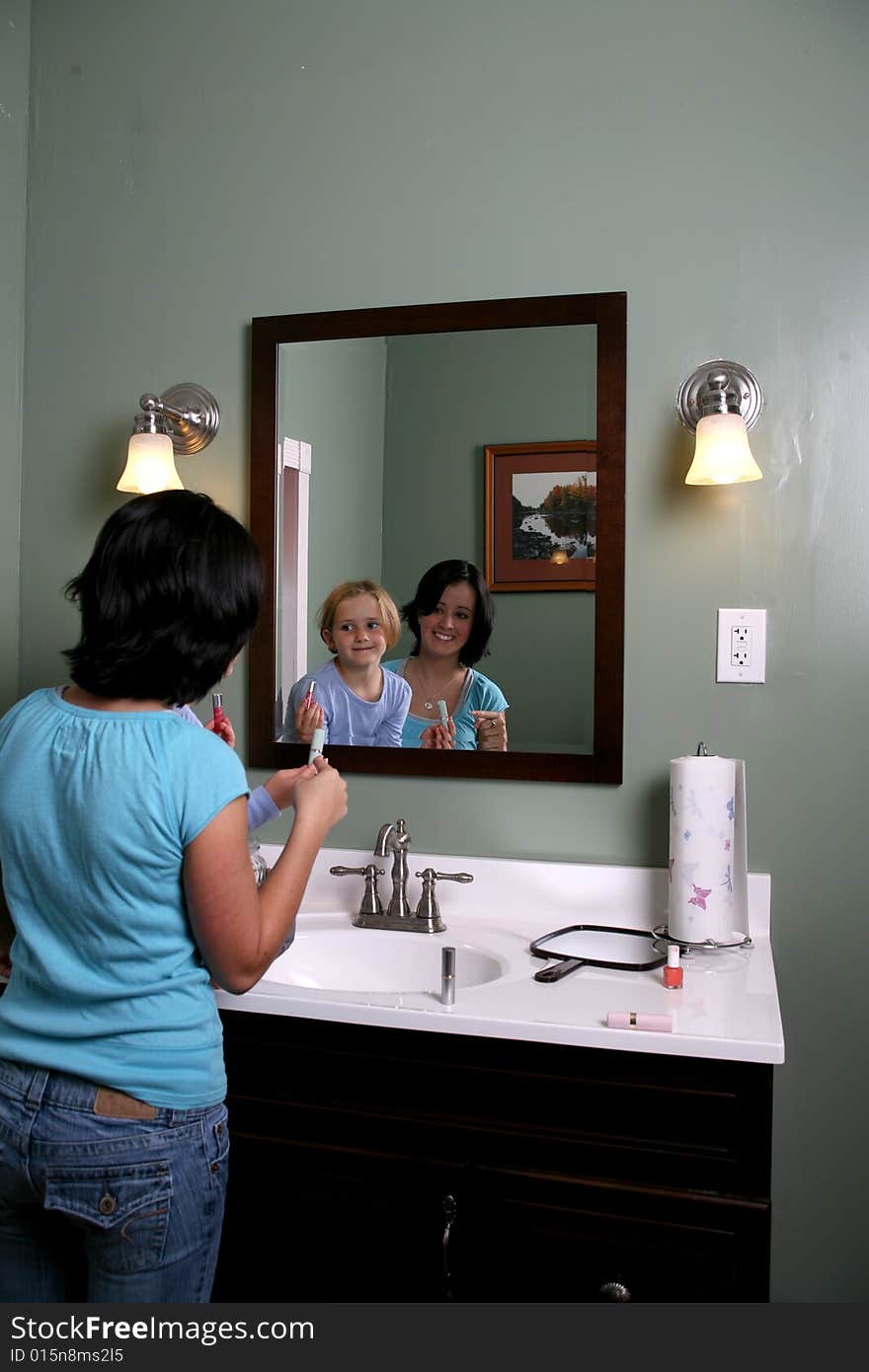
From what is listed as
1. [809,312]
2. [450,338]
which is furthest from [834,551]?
[450,338]

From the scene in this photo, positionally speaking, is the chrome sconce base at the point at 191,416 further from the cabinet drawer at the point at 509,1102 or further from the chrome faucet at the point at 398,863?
the cabinet drawer at the point at 509,1102

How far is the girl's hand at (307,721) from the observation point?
1.98 m

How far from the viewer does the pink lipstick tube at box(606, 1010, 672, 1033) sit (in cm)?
130

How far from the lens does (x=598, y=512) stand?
182cm

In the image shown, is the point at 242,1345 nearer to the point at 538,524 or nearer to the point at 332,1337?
the point at 332,1337

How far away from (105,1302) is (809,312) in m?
1.62

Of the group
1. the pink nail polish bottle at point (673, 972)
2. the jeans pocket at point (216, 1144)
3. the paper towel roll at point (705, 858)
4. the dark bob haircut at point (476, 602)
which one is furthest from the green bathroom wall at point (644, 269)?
the jeans pocket at point (216, 1144)

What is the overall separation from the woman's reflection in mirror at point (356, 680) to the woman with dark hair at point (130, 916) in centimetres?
89

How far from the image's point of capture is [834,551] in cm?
175

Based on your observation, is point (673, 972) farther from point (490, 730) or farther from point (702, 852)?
point (490, 730)

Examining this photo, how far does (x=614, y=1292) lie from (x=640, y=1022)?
307 millimetres

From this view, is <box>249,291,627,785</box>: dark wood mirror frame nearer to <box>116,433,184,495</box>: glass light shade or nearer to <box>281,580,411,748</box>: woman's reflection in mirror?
<box>281,580,411,748</box>: woman's reflection in mirror

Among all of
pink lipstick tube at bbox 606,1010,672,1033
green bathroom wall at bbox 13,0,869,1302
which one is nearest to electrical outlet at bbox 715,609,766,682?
green bathroom wall at bbox 13,0,869,1302

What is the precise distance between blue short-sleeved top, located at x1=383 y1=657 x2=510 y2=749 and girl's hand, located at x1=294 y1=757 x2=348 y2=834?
2.23 ft
